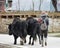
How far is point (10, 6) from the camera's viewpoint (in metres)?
48.9

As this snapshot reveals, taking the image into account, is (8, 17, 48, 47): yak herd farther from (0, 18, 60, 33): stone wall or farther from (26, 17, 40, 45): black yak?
(0, 18, 60, 33): stone wall

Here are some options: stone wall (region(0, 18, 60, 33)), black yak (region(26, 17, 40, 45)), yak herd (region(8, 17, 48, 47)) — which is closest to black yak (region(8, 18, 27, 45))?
yak herd (region(8, 17, 48, 47))

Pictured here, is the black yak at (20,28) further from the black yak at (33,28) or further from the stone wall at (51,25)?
the stone wall at (51,25)

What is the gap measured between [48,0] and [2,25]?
12.0m

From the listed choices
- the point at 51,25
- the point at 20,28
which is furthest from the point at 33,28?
the point at 51,25

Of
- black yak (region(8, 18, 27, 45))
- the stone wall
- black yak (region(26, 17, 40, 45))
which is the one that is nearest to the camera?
black yak (region(26, 17, 40, 45))

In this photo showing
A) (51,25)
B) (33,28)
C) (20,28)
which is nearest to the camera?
(33,28)

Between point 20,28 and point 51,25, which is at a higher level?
point 20,28

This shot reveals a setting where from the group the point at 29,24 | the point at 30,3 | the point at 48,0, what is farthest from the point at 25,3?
the point at 29,24

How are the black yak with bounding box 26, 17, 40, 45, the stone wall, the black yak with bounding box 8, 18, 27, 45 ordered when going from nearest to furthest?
the black yak with bounding box 26, 17, 40, 45 < the black yak with bounding box 8, 18, 27, 45 < the stone wall

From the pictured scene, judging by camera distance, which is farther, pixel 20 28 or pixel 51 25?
pixel 51 25

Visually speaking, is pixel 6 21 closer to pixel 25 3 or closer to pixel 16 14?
pixel 16 14

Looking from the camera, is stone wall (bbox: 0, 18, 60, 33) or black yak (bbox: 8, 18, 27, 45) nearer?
black yak (bbox: 8, 18, 27, 45)

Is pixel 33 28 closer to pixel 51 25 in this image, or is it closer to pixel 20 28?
pixel 20 28
